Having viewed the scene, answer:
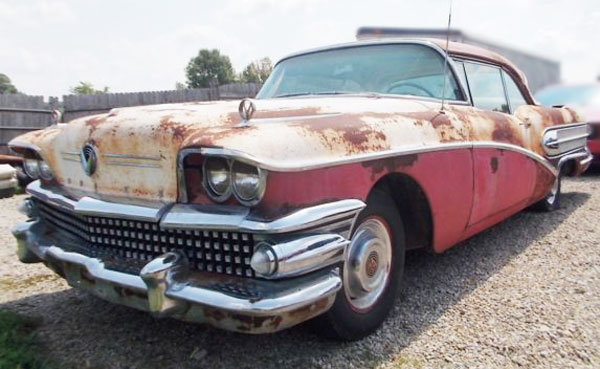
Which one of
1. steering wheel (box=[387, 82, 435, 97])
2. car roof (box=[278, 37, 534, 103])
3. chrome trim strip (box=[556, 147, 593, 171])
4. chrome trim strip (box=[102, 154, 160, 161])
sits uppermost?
car roof (box=[278, 37, 534, 103])

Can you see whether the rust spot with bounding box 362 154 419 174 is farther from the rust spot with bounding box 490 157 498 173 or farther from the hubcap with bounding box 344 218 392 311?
the rust spot with bounding box 490 157 498 173

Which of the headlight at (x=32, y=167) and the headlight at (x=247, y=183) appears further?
the headlight at (x=32, y=167)

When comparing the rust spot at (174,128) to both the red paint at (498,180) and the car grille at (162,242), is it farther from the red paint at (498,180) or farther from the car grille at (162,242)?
the red paint at (498,180)

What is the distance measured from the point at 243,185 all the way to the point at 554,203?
165 inches

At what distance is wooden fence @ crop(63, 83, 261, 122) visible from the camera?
9.78 meters

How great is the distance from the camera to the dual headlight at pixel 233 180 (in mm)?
1860

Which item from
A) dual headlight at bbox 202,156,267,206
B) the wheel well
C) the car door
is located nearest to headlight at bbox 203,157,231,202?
dual headlight at bbox 202,156,267,206

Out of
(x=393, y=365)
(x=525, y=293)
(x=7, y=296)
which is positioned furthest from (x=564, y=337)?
(x=7, y=296)

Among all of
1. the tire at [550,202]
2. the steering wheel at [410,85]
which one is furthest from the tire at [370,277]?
the tire at [550,202]

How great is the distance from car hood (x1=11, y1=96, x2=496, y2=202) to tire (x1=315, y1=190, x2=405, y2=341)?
1.12 ft

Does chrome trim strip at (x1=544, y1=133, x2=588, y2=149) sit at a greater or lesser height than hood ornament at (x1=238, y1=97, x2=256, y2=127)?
lesser

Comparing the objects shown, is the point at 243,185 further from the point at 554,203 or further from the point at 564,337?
the point at 554,203

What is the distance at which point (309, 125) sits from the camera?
2123 mm

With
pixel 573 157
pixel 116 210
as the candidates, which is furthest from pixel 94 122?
Answer: pixel 573 157
